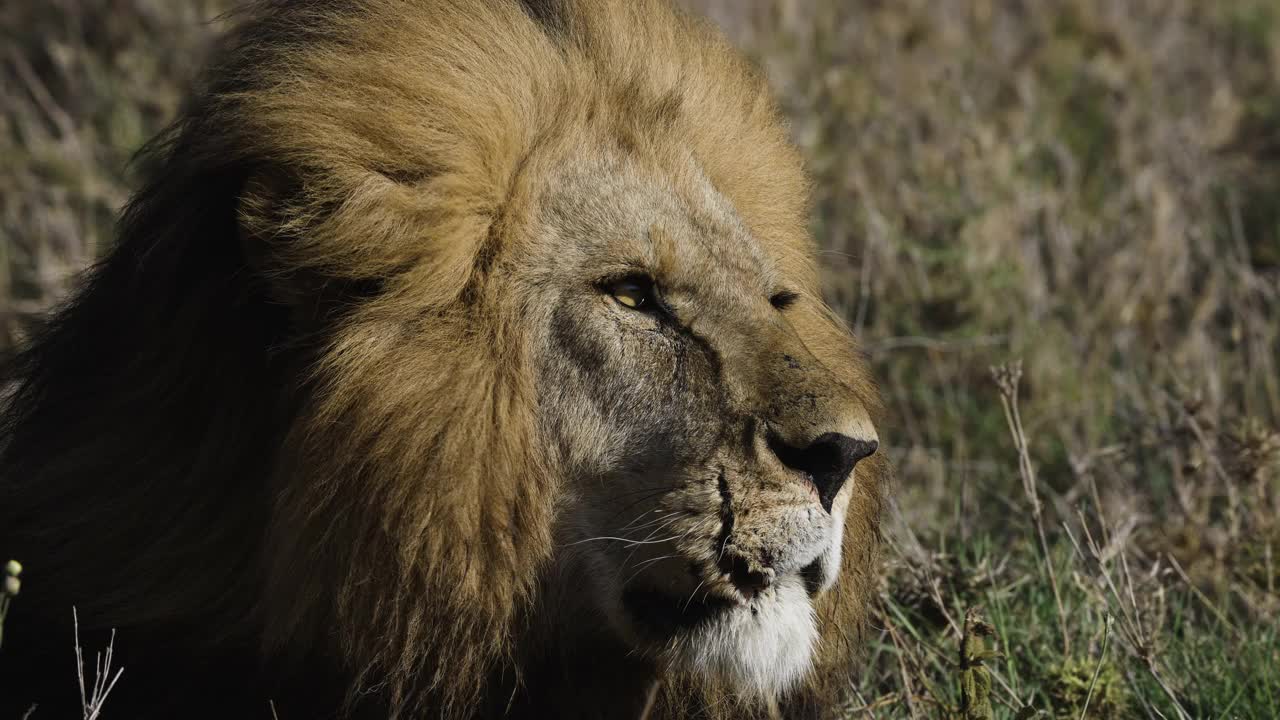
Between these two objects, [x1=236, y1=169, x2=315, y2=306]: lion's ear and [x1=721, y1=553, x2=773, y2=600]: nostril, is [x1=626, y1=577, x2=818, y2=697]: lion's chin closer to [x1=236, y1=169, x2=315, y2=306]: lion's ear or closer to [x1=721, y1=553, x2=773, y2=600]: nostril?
[x1=721, y1=553, x2=773, y2=600]: nostril

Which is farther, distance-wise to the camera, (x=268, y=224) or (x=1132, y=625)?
(x=1132, y=625)

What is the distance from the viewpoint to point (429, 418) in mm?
2781

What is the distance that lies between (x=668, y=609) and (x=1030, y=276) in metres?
3.62

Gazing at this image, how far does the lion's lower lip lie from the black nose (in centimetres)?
26

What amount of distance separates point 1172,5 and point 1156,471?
189 inches

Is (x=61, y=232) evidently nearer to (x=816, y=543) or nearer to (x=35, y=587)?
(x=35, y=587)

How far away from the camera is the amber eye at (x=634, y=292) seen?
3.03 m

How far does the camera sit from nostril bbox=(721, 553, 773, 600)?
9.02 feet

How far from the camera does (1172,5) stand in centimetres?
887

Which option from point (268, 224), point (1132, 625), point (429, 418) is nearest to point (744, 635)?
point (429, 418)

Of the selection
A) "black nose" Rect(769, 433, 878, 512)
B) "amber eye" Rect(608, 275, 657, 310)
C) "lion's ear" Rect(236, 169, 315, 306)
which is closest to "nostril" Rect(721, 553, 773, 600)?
"black nose" Rect(769, 433, 878, 512)

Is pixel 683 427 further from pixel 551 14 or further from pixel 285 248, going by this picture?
pixel 551 14

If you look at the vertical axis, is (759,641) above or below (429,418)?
below

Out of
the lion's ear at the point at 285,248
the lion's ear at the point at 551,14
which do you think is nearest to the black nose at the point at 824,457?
the lion's ear at the point at 285,248
